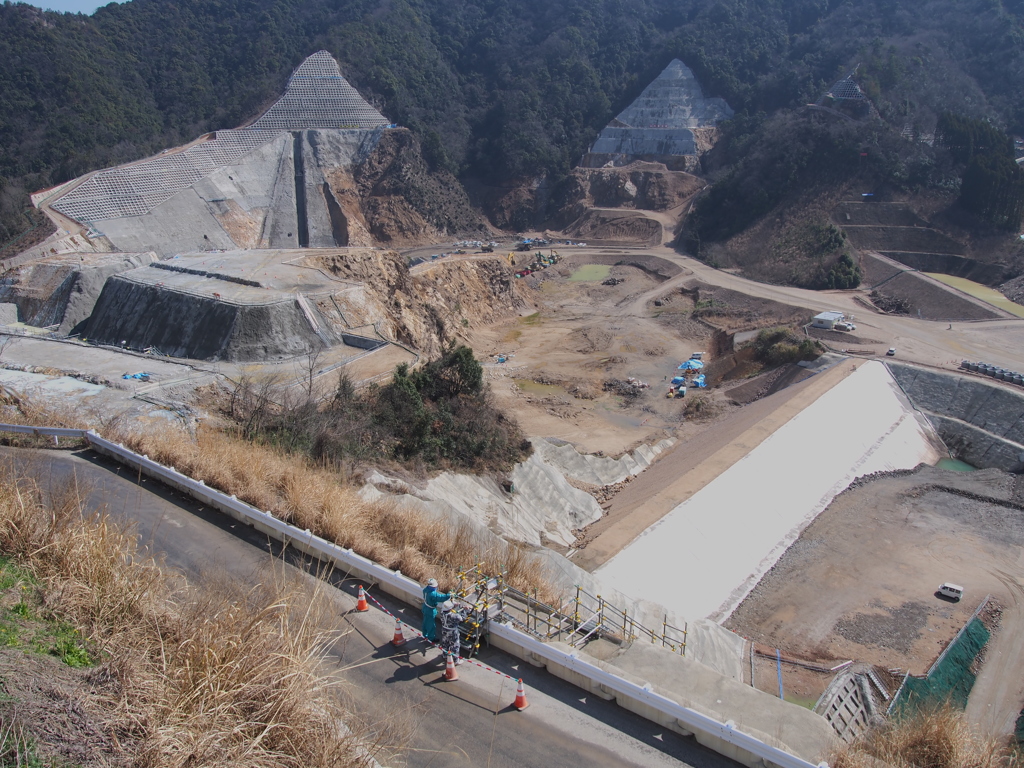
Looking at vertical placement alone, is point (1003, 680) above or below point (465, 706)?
below

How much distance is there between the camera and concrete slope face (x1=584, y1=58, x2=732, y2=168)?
8488cm

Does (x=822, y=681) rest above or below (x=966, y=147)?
below

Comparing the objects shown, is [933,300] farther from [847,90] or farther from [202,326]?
[202,326]

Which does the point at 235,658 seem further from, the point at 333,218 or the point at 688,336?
the point at 333,218

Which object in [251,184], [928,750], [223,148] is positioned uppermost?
[223,148]

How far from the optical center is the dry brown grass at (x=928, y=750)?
756 centimetres

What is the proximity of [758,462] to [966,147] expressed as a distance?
163 ft

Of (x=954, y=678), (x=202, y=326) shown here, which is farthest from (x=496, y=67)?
(x=954, y=678)

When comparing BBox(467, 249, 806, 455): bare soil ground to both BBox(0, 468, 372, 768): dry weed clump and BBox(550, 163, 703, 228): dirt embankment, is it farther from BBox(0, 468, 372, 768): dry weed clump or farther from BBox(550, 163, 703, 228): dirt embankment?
BBox(0, 468, 372, 768): dry weed clump

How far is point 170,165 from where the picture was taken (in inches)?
2154

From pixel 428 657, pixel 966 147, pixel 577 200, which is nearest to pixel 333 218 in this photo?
pixel 577 200

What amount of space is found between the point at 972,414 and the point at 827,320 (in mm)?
10995

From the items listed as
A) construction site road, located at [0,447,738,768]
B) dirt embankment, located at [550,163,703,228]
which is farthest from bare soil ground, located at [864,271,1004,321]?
construction site road, located at [0,447,738,768]

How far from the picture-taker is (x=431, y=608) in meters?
9.38
